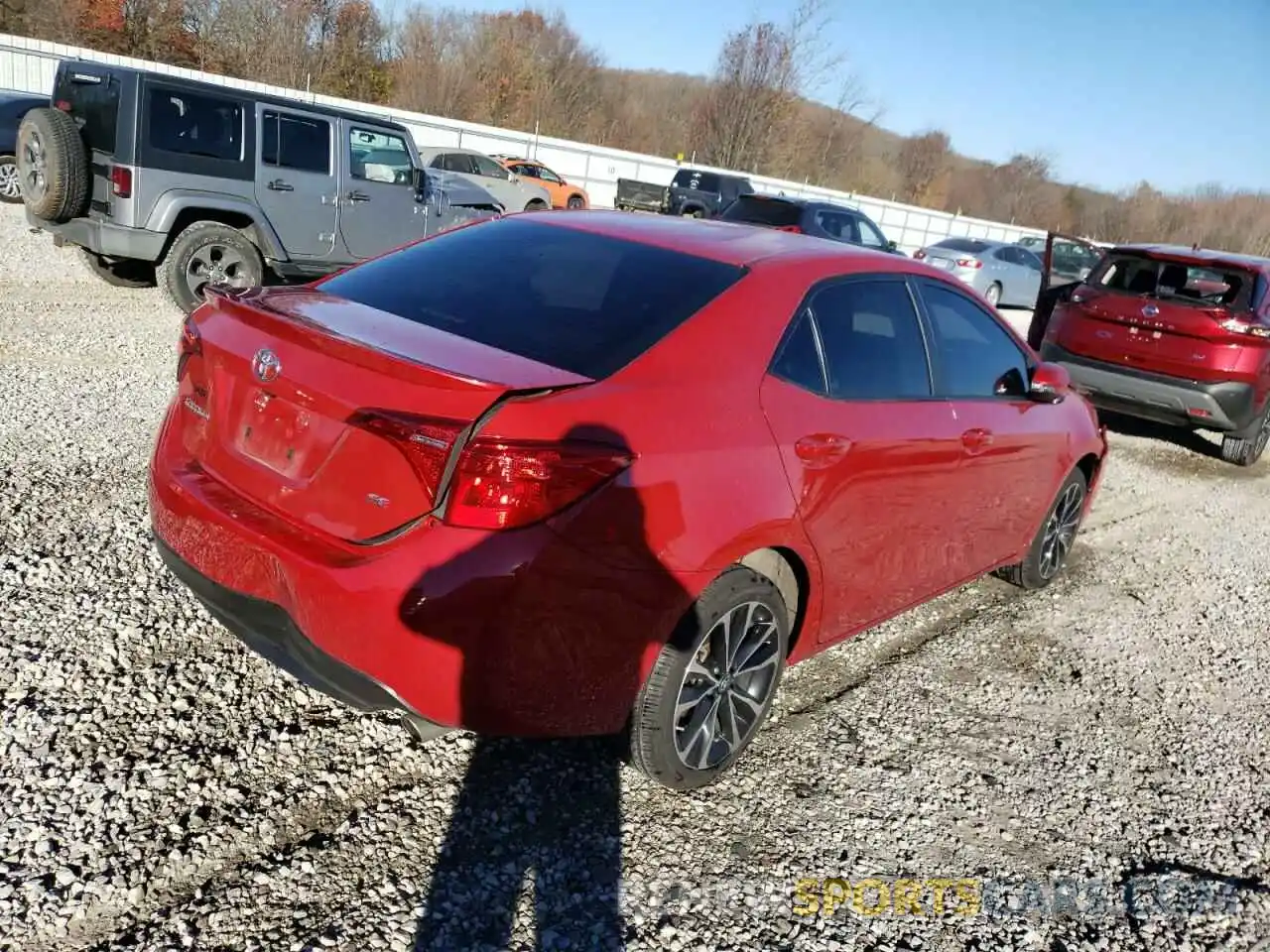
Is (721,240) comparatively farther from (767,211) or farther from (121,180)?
(767,211)

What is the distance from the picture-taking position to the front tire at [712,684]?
2697 mm

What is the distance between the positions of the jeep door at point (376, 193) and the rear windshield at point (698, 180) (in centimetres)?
1603

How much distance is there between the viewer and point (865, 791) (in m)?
3.16

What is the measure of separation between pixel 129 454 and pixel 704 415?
3.72m

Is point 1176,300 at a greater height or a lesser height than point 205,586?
greater

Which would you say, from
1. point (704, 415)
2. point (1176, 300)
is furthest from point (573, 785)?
point (1176, 300)

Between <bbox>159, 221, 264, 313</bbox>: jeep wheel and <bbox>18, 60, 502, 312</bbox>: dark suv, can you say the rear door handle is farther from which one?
<bbox>159, 221, 264, 313</bbox>: jeep wheel

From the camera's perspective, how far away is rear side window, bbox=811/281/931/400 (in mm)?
3201

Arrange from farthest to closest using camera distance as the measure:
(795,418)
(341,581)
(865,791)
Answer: (865,791)
(795,418)
(341,581)

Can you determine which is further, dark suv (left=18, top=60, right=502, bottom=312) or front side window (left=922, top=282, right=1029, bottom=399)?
dark suv (left=18, top=60, right=502, bottom=312)

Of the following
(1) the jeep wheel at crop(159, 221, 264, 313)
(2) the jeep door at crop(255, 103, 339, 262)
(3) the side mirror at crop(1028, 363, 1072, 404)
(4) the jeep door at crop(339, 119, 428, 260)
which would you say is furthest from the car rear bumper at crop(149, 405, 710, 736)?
(4) the jeep door at crop(339, 119, 428, 260)

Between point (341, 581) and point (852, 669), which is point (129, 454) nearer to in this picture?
point (341, 581)

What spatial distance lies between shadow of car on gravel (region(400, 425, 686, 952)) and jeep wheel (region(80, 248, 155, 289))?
7859 millimetres

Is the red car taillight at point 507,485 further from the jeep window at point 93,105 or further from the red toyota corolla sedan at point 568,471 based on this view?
the jeep window at point 93,105
